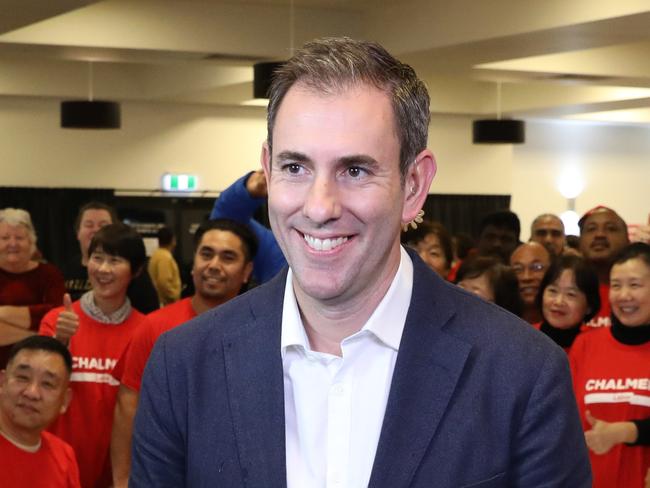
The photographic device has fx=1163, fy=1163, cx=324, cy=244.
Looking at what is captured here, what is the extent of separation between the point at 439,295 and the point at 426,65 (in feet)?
29.3

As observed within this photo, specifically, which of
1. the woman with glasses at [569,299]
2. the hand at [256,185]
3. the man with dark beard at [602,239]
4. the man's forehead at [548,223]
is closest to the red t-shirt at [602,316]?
the woman with glasses at [569,299]

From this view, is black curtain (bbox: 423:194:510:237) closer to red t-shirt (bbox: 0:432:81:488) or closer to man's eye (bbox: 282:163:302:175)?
red t-shirt (bbox: 0:432:81:488)

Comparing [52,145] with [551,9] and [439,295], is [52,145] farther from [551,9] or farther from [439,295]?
[439,295]

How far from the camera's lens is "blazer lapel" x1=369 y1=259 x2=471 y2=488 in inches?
57.6

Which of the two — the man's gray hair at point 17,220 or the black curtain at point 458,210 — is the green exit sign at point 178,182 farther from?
the man's gray hair at point 17,220

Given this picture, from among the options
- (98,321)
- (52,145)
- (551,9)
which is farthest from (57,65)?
(98,321)

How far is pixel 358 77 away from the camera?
1.45 m

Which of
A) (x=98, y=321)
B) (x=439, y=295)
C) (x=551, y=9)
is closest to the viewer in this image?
(x=439, y=295)

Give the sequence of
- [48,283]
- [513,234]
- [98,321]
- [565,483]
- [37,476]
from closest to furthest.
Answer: [565,483], [37,476], [98,321], [48,283], [513,234]

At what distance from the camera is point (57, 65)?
500 inches

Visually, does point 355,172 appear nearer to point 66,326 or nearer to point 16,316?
point 66,326

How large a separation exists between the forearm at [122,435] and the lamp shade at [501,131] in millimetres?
8584

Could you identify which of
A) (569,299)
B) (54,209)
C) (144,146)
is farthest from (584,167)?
(569,299)

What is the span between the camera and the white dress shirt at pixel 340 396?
59.9 inches
